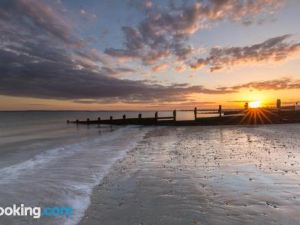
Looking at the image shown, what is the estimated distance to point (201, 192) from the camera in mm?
7641

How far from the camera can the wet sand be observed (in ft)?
19.4

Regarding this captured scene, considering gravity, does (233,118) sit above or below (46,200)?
above

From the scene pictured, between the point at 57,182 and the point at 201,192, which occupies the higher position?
the point at 201,192

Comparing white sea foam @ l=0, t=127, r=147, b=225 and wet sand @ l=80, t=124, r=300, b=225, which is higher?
wet sand @ l=80, t=124, r=300, b=225

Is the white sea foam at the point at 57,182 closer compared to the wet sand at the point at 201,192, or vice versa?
the wet sand at the point at 201,192

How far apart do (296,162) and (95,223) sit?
8.94m

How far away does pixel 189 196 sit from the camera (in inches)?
289

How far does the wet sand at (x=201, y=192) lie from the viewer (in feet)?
19.4

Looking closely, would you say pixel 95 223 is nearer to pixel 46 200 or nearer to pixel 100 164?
pixel 46 200

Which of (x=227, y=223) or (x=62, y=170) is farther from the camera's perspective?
(x=62, y=170)

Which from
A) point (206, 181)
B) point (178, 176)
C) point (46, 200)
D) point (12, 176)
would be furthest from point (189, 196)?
point (12, 176)

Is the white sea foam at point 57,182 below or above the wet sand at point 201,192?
below

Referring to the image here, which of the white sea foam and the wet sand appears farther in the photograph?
the white sea foam

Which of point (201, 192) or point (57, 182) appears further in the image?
point (57, 182)
